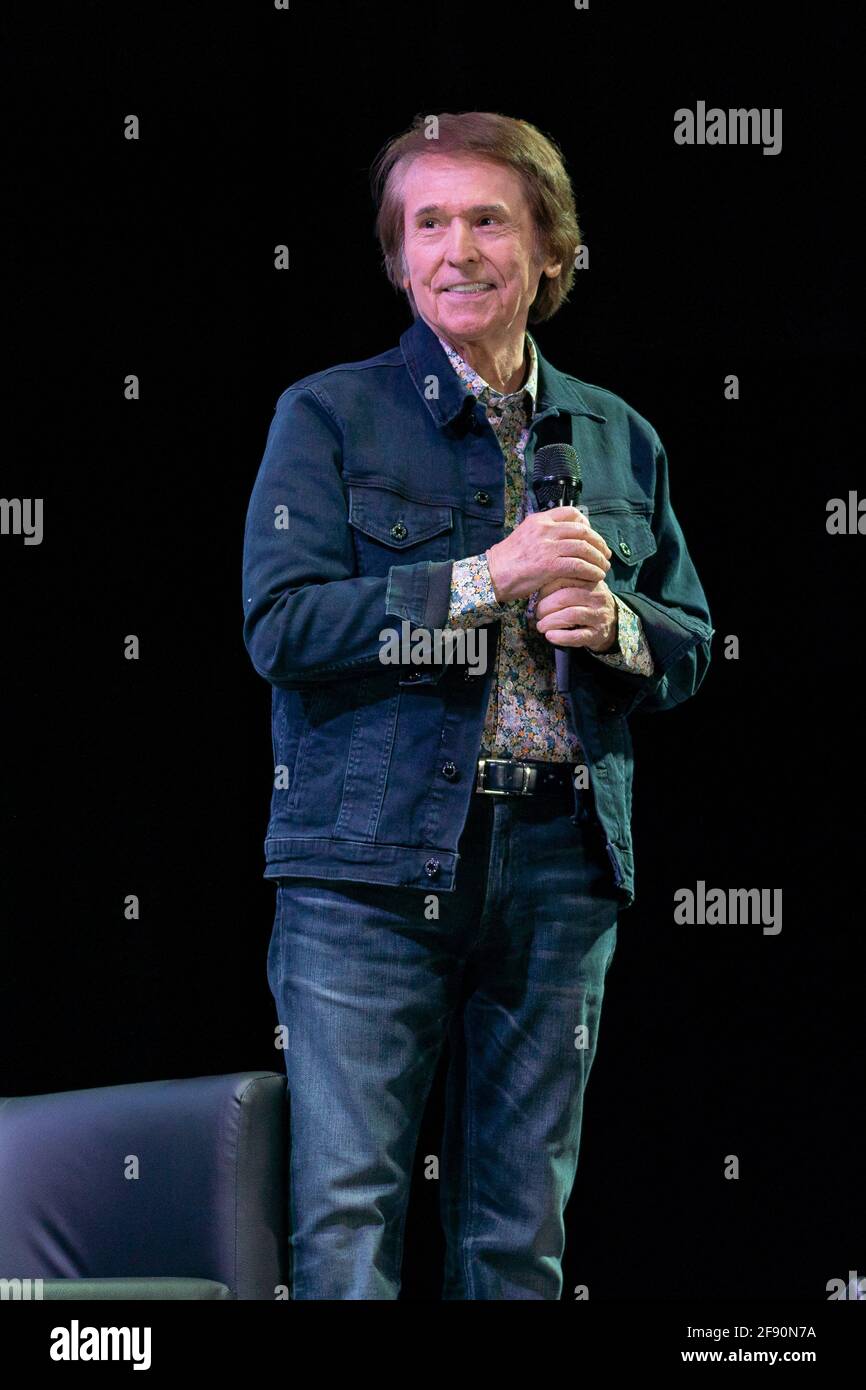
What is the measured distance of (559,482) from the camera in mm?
1965

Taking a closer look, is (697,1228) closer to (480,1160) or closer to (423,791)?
(480,1160)

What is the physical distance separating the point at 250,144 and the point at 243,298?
24 cm

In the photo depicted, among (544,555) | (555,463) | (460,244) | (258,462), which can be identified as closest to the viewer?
(544,555)

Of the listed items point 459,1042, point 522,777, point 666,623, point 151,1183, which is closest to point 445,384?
point 666,623

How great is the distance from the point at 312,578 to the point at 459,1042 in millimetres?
605

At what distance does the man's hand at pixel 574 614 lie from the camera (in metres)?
1.91

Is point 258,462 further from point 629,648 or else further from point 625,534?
point 629,648

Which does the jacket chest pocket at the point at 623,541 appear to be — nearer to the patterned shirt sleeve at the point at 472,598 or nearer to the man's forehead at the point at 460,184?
the patterned shirt sleeve at the point at 472,598

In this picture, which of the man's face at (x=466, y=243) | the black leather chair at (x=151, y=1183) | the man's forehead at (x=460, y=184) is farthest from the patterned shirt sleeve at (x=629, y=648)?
the black leather chair at (x=151, y=1183)

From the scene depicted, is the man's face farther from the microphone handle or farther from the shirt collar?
the microphone handle

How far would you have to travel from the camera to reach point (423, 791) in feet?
6.32

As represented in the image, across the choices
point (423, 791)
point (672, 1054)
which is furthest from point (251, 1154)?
point (672, 1054)

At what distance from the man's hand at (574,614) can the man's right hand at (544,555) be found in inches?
0.7

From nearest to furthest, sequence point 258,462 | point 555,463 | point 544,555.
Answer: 1. point 544,555
2. point 555,463
3. point 258,462
